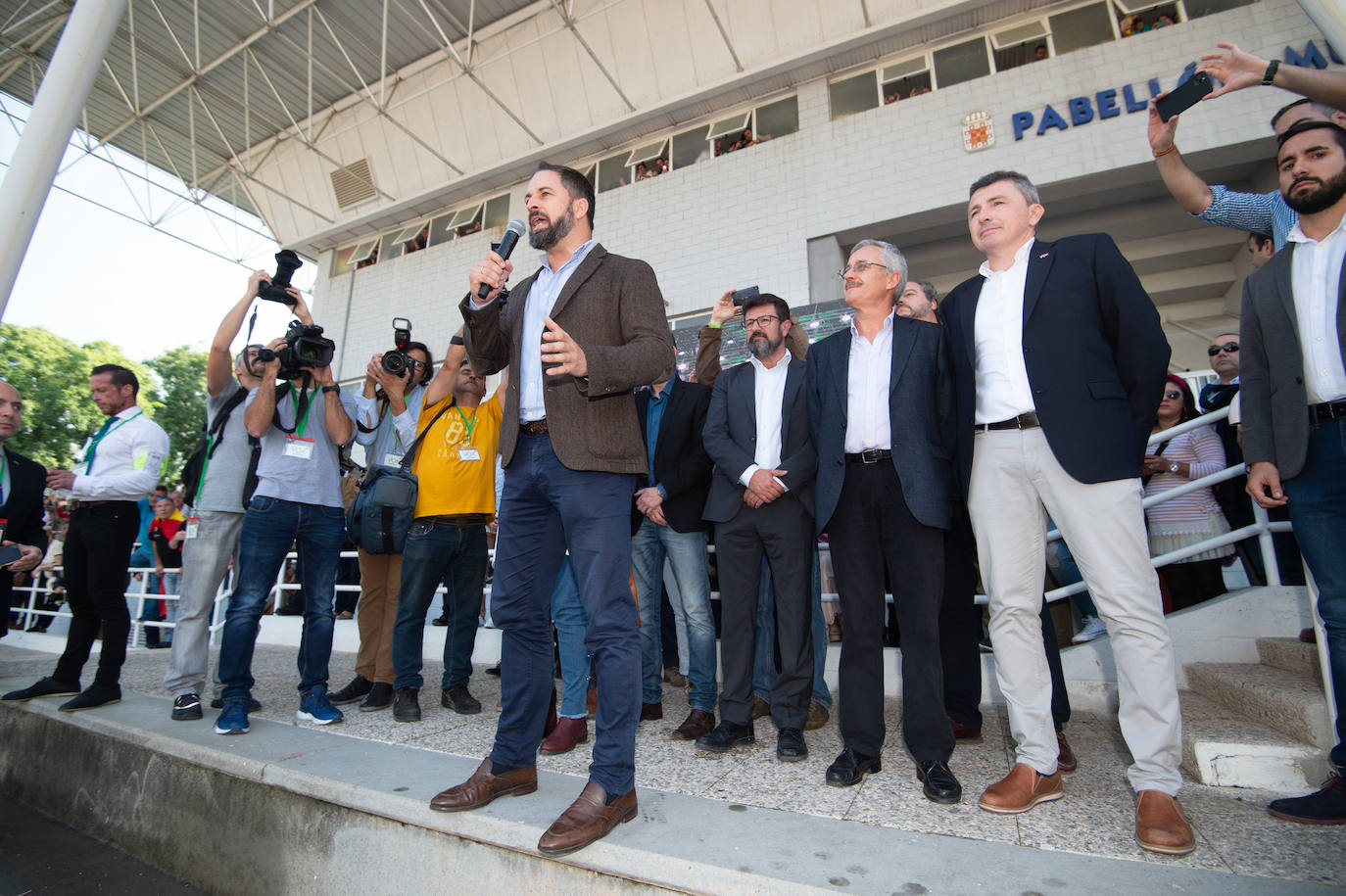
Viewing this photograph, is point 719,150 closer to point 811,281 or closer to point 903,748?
point 811,281

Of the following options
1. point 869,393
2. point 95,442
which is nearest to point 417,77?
point 95,442

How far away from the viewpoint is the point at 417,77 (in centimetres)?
1262

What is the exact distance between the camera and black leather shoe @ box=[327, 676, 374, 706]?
138 inches

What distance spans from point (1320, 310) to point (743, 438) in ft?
6.36

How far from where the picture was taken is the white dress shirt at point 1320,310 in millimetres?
1915

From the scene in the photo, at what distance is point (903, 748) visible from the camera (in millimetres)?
2533

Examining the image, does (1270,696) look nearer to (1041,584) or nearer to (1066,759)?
(1066,759)

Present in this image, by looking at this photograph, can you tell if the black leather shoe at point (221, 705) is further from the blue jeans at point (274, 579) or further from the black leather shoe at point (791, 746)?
the black leather shoe at point (791, 746)

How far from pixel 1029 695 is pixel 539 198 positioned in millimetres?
2198

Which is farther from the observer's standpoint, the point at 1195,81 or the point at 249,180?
the point at 249,180

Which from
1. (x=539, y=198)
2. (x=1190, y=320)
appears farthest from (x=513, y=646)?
(x=1190, y=320)

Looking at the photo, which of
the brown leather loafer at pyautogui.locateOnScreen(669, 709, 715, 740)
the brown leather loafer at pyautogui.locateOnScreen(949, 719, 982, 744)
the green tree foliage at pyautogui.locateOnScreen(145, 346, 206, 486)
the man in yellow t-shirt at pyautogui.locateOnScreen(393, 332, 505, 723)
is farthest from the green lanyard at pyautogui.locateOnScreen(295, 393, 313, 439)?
the green tree foliage at pyautogui.locateOnScreen(145, 346, 206, 486)

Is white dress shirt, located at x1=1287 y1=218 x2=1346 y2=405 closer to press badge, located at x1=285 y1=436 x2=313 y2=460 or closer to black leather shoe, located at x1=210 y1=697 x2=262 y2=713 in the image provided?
press badge, located at x1=285 y1=436 x2=313 y2=460

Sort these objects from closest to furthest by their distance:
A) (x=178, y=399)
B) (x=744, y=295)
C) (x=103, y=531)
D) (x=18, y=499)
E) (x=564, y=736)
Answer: (x=564, y=736) < (x=744, y=295) < (x=103, y=531) < (x=18, y=499) < (x=178, y=399)
